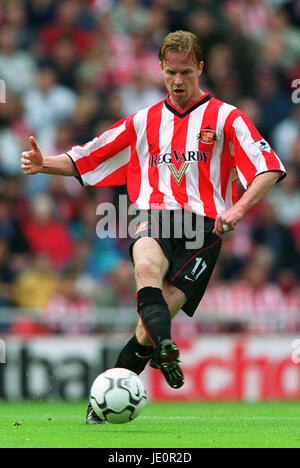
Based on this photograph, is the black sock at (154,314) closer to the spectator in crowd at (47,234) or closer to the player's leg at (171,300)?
the player's leg at (171,300)

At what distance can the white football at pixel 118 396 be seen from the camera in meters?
5.77

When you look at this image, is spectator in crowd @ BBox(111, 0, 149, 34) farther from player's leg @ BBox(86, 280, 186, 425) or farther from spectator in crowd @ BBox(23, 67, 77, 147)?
player's leg @ BBox(86, 280, 186, 425)

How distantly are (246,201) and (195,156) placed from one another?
58 centimetres

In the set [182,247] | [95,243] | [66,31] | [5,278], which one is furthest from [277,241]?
[182,247]

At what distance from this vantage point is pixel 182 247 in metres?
6.16

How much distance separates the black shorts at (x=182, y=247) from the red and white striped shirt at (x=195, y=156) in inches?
3.2

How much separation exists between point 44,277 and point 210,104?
5604mm

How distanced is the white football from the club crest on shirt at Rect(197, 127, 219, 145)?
1583 millimetres

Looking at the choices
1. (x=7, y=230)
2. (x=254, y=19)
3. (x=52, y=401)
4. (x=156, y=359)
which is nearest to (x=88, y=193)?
(x=7, y=230)

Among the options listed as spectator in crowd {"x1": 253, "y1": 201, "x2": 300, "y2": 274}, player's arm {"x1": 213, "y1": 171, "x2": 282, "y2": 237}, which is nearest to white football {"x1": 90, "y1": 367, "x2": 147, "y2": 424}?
player's arm {"x1": 213, "y1": 171, "x2": 282, "y2": 237}

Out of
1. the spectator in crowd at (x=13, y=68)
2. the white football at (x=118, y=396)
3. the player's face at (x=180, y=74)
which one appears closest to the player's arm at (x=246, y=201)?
the player's face at (x=180, y=74)

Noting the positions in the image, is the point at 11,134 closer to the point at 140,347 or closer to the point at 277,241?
the point at 277,241

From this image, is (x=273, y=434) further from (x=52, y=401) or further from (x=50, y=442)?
(x=52, y=401)

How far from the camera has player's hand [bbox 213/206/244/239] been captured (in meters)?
5.70
